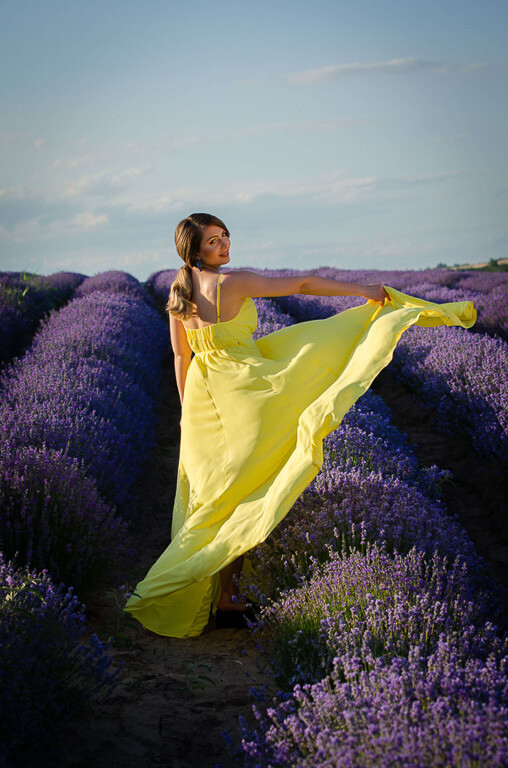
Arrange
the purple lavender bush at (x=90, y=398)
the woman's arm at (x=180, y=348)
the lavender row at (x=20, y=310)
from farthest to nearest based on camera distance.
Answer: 1. the lavender row at (x=20, y=310)
2. the purple lavender bush at (x=90, y=398)
3. the woman's arm at (x=180, y=348)

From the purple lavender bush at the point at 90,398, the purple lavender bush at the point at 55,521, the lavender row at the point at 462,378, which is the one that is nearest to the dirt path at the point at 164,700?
the purple lavender bush at the point at 55,521

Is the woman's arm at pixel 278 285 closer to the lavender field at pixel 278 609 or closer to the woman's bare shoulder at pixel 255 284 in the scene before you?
the woman's bare shoulder at pixel 255 284

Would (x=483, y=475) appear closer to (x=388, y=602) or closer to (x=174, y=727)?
(x=388, y=602)

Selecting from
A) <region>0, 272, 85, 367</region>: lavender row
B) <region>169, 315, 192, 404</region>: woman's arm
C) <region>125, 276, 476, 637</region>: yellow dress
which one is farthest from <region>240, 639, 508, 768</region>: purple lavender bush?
<region>0, 272, 85, 367</region>: lavender row

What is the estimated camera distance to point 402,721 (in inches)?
54.3

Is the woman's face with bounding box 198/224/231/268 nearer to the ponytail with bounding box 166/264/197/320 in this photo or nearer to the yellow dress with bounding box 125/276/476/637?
the ponytail with bounding box 166/264/197/320

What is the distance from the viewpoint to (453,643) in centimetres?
175

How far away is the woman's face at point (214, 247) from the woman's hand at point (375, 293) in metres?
0.71

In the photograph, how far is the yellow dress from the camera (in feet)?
8.16

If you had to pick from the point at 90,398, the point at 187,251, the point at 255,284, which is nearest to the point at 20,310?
the point at 90,398

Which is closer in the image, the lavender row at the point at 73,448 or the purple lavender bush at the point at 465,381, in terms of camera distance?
the lavender row at the point at 73,448

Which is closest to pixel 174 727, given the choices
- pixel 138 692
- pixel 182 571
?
pixel 138 692

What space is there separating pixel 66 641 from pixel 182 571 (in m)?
0.70

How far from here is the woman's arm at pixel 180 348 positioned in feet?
10.4
